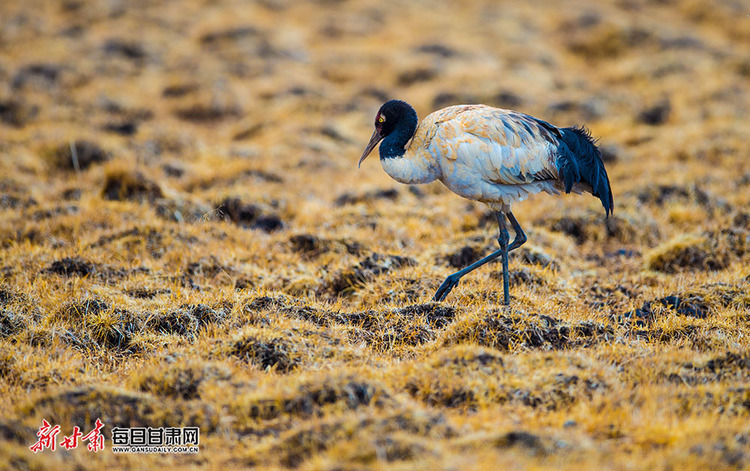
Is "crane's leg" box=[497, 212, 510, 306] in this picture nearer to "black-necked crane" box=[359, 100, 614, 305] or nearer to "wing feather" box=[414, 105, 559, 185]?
"black-necked crane" box=[359, 100, 614, 305]

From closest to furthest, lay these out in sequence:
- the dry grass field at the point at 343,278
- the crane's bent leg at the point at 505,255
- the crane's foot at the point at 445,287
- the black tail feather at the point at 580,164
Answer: the dry grass field at the point at 343,278 → the crane's bent leg at the point at 505,255 → the crane's foot at the point at 445,287 → the black tail feather at the point at 580,164

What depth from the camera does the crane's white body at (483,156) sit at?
599cm

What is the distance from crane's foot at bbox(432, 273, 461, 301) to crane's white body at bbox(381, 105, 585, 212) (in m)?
0.77

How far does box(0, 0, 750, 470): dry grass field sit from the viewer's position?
3.99m

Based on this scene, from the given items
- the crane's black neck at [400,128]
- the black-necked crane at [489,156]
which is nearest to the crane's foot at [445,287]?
the black-necked crane at [489,156]

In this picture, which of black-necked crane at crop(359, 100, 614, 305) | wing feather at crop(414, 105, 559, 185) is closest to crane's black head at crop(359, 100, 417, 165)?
black-necked crane at crop(359, 100, 614, 305)

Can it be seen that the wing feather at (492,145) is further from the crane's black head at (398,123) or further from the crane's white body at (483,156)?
the crane's black head at (398,123)

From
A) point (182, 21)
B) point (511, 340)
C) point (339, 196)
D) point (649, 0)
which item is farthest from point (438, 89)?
point (649, 0)

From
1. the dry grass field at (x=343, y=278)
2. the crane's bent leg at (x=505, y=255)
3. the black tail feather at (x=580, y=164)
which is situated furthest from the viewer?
the black tail feather at (x=580, y=164)

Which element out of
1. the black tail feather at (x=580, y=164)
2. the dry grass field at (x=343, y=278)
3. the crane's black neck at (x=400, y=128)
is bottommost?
the dry grass field at (x=343, y=278)

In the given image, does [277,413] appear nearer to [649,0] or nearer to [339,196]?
[339,196]

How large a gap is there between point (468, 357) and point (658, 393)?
1.23m

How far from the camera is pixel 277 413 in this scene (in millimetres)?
4227

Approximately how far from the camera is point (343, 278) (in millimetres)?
6738
